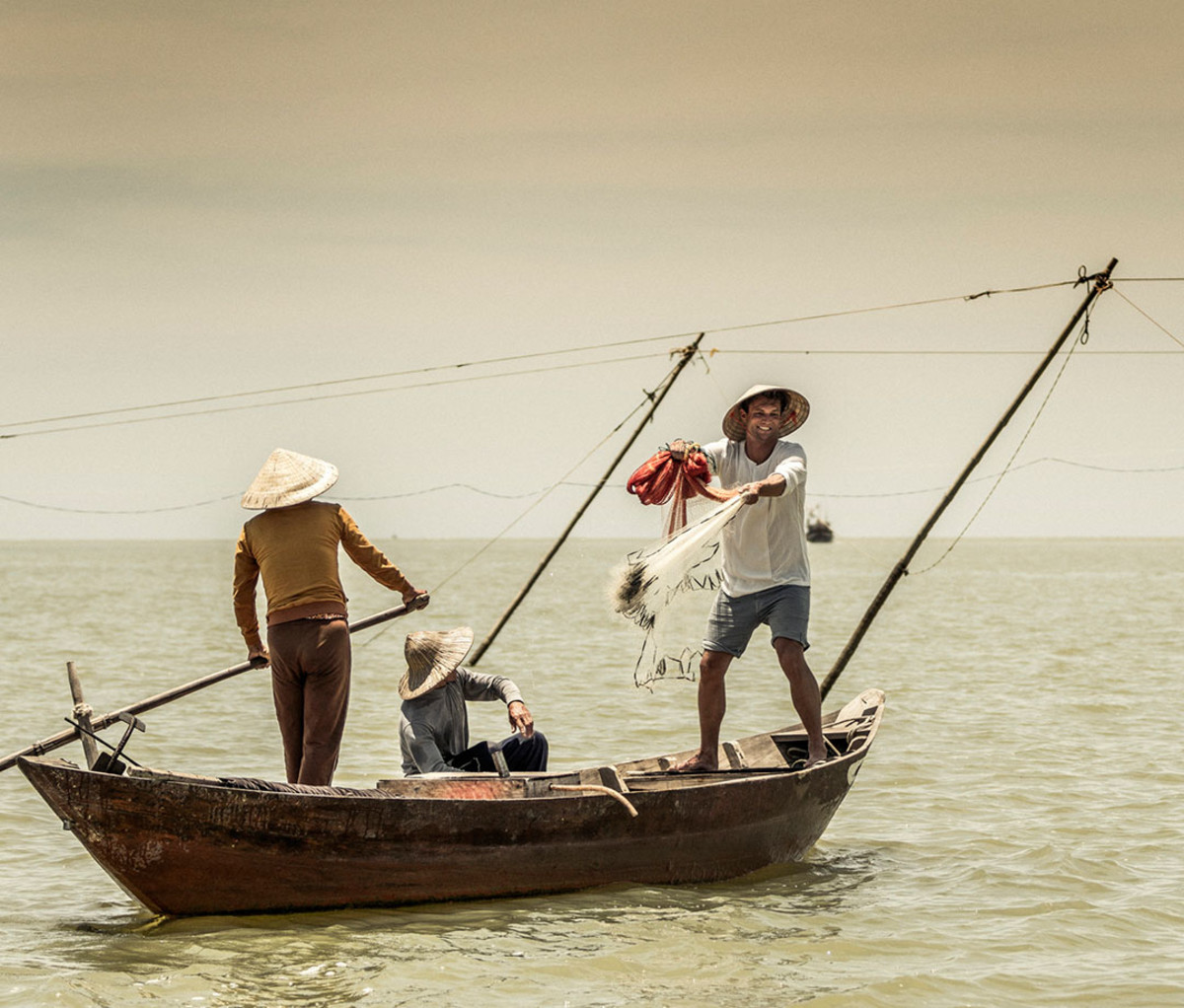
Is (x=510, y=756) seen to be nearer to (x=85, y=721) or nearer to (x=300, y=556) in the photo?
(x=300, y=556)

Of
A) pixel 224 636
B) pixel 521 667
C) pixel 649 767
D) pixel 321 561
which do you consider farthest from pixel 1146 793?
pixel 224 636

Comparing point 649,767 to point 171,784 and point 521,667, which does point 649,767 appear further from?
point 521,667

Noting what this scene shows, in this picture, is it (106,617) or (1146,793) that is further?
(106,617)

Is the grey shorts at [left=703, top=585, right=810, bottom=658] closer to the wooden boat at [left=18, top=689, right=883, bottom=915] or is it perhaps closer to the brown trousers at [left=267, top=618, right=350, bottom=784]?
the wooden boat at [left=18, top=689, right=883, bottom=915]

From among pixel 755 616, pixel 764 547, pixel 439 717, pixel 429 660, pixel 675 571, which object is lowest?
pixel 439 717

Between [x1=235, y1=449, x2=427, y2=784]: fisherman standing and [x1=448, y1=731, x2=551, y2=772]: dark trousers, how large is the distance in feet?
2.56

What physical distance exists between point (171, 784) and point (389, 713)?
8.85 metres

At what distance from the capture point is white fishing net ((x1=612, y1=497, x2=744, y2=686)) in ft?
22.3

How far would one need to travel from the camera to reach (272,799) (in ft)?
18.9

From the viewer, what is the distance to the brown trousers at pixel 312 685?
6.40 meters

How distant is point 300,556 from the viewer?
639cm

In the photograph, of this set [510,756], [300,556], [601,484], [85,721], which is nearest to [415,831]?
[510,756]

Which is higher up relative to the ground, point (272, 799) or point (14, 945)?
point (272, 799)

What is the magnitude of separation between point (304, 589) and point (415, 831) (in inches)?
46.7
